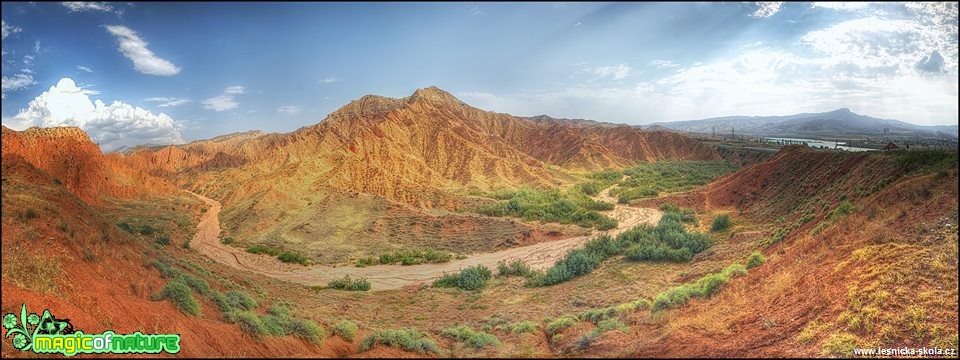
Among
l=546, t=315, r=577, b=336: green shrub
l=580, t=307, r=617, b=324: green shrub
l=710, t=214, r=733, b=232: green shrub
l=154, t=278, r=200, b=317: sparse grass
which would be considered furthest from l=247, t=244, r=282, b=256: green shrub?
l=710, t=214, r=733, b=232: green shrub

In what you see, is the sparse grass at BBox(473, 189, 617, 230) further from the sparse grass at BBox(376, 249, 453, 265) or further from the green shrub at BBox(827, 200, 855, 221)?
the green shrub at BBox(827, 200, 855, 221)

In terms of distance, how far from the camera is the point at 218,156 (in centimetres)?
8800

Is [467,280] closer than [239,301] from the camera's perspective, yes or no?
No

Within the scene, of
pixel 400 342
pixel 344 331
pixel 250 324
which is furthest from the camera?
pixel 344 331

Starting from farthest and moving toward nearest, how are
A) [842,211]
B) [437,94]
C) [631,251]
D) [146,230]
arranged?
[437,94]
[146,230]
[631,251]
[842,211]

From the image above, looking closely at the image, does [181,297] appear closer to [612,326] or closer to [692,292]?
[612,326]

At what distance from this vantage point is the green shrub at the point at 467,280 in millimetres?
21625

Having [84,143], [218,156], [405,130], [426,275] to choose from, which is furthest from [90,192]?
[218,156]

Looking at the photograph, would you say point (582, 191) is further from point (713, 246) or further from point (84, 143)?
point (84, 143)

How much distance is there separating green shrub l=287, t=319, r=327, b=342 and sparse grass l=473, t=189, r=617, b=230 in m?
29.9

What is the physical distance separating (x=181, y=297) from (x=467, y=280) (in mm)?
14409

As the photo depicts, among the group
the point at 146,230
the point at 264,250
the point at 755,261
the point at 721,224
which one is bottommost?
the point at 264,250

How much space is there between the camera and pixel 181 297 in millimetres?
9133

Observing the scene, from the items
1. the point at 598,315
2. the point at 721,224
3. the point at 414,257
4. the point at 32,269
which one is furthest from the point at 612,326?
the point at 721,224
